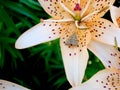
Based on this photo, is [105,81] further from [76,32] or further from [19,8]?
[19,8]

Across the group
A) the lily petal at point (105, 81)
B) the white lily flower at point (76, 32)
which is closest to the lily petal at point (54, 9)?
the white lily flower at point (76, 32)

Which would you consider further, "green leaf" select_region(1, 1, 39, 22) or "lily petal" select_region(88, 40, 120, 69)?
"green leaf" select_region(1, 1, 39, 22)

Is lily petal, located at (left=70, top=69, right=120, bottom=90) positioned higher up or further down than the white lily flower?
further down

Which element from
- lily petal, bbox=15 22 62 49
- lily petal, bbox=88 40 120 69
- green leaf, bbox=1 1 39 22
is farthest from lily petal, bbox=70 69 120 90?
green leaf, bbox=1 1 39 22

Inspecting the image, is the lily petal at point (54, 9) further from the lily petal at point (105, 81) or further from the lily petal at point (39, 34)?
the lily petal at point (105, 81)

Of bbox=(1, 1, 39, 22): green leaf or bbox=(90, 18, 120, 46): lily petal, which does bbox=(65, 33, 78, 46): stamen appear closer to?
bbox=(90, 18, 120, 46): lily petal

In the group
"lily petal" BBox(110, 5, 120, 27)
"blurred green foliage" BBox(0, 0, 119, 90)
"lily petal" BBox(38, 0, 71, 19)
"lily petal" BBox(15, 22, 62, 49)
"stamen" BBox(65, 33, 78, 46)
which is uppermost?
"lily petal" BBox(38, 0, 71, 19)

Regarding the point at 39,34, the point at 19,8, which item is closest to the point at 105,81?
the point at 39,34
